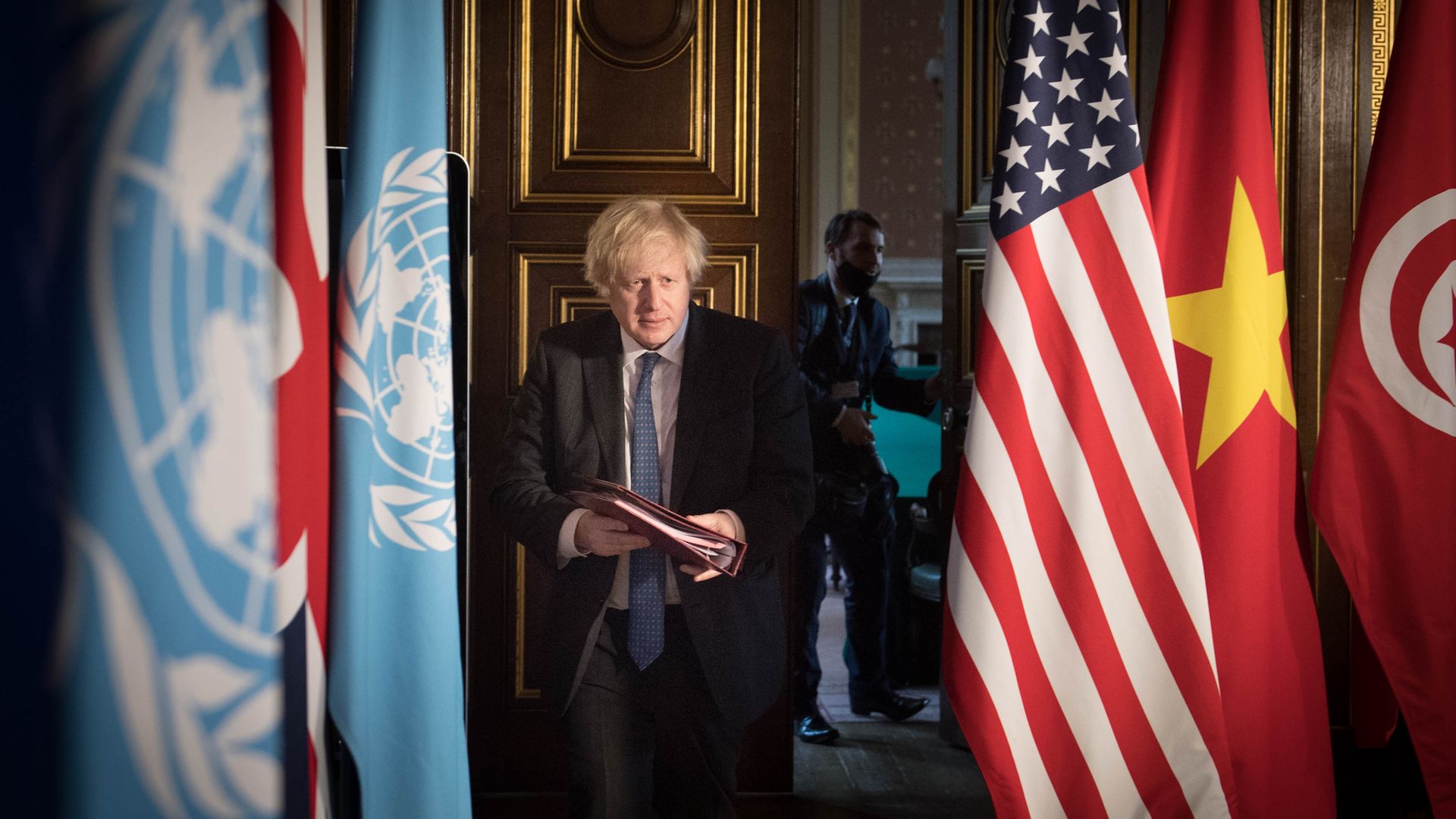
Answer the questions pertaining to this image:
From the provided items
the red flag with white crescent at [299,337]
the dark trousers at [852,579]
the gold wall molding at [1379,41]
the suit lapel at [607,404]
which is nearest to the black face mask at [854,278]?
the dark trousers at [852,579]

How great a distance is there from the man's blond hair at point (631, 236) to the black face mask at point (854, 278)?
1.65 meters

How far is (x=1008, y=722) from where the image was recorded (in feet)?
5.19

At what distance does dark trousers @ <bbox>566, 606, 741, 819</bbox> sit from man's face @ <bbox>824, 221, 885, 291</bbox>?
76.9 inches

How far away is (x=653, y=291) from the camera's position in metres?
1.81

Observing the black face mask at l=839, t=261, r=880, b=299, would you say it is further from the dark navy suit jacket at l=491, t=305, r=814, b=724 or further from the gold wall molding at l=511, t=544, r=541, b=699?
the dark navy suit jacket at l=491, t=305, r=814, b=724

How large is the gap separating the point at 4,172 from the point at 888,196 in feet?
22.7

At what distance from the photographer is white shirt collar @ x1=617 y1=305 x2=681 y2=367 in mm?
1833

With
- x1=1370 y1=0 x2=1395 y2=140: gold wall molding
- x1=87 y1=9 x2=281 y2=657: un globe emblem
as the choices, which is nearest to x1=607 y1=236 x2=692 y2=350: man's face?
x1=87 y1=9 x2=281 y2=657: un globe emblem

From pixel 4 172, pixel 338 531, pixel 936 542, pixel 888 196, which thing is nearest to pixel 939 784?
pixel 936 542

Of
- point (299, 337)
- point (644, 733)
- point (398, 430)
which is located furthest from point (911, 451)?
point (299, 337)

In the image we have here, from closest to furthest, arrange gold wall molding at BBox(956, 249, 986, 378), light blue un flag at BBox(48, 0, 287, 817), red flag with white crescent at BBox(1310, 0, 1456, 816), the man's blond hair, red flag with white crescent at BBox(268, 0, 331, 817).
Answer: light blue un flag at BBox(48, 0, 287, 817), red flag with white crescent at BBox(268, 0, 331, 817), red flag with white crescent at BBox(1310, 0, 1456, 816), the man's blond hair, gold wall molding at BBox(956, 249, 986, 378)

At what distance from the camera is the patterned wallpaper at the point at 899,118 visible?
7105 mm

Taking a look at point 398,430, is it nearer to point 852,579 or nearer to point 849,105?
point 852,579

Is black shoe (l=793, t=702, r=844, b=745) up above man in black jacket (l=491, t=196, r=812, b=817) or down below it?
below
